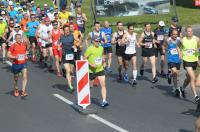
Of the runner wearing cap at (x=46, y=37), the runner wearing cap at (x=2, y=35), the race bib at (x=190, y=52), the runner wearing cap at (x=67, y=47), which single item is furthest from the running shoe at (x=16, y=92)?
the runner wearing cap at (x=2, y=35)

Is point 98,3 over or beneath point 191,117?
over

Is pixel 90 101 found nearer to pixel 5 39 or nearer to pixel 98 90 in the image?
pixel 98 90

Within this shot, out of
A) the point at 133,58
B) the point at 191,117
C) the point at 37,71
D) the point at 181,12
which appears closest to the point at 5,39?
the point at 37,71

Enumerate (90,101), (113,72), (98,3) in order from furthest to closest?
(98,3) < (113,72) < (90,101)

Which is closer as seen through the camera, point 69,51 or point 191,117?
point 191,117

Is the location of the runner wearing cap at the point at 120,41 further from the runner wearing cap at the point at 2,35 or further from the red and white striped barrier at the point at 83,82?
the runner wearing cap at the point at 2,35

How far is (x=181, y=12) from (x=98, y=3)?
10575 mm

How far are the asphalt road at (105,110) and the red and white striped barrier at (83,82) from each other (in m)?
0.37

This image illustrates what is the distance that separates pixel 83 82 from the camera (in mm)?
14578

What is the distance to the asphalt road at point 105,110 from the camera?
13008mm

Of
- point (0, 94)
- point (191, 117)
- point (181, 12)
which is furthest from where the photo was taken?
point (181, 12)

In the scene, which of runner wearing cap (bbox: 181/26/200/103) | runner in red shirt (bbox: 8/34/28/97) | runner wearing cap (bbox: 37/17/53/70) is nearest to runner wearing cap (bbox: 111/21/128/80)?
runner wearing cap (bbox: 181/26/200/103)

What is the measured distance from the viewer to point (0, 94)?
671 inches

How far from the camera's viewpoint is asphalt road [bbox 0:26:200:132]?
42.7 ft
